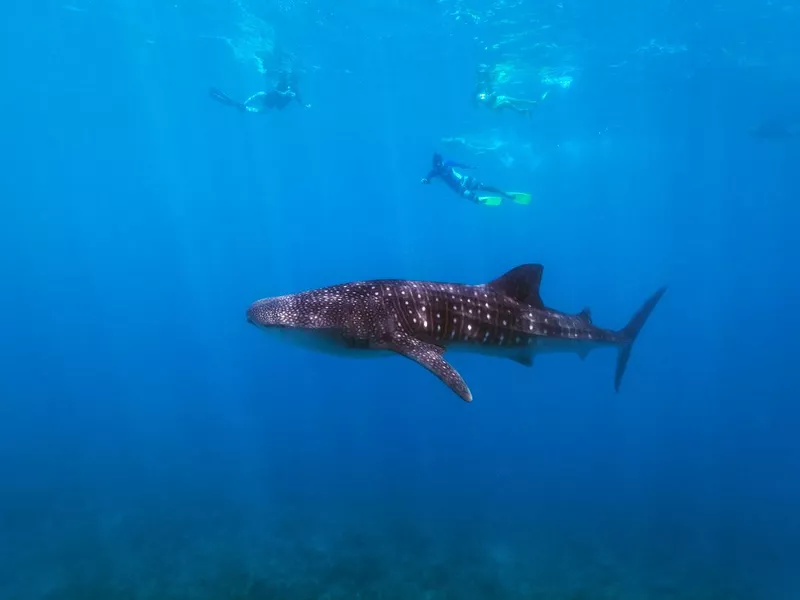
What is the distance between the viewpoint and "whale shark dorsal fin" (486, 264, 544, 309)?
8117 millimetres

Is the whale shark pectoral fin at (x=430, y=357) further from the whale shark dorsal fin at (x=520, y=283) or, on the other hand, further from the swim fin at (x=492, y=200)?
the swim fin at (x=492, y=200)

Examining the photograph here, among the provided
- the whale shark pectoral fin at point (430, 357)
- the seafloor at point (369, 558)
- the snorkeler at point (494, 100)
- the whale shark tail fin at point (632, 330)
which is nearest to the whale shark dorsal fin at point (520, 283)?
the whale shark pectoral fin at point (430, 357)

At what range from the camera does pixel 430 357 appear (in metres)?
6.38

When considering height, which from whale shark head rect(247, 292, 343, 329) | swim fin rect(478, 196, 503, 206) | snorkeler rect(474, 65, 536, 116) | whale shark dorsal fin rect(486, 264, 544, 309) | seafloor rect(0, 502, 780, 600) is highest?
snorkeler rect(474, 65, 536, 116)

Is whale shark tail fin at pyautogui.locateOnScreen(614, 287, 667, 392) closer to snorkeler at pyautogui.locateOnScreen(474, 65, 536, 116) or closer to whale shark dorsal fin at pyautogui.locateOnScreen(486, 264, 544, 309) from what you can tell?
whale shark dorsal fin at pyautogui.locateOnScreen(486, 264, 544, 309)

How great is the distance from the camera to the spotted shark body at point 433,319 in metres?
6.24

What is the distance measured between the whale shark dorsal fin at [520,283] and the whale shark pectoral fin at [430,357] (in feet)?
5.61

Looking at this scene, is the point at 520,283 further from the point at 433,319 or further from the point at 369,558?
the point at 369,558

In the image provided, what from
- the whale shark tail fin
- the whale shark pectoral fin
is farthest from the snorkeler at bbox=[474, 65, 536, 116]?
the whale shark pectoral fin

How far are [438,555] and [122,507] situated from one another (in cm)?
1026

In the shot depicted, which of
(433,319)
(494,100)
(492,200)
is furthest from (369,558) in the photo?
(494,100)

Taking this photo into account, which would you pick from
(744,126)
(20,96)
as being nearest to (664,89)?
(744,126)

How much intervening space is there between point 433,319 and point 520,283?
5.86 ft

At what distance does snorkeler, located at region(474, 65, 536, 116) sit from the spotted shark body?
2751cm
